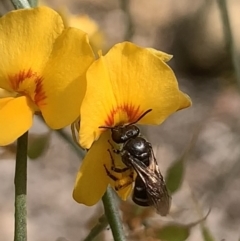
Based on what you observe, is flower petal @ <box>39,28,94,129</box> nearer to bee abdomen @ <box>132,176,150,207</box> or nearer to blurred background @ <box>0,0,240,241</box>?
bee abdomen @ <box>132,176,150,207</box>

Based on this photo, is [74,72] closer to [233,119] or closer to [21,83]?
[21,83]

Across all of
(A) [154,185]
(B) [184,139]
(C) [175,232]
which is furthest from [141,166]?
(B) [184,139]

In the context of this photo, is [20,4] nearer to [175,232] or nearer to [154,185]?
[154,185]

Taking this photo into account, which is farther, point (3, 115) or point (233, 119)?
point (233, 119)

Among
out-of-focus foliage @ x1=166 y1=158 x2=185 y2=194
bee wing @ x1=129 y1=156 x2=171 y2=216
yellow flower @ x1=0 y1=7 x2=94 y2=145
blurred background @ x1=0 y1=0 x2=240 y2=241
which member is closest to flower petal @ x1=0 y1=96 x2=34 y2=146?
yellow flower @ x1=0 y1=7 x2=94 y2=145

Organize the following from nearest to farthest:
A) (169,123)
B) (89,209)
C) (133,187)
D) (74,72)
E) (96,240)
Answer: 1. (74,72)
2. (133,187)
3. (96,240)
4. (89,209)
5. (169,123)

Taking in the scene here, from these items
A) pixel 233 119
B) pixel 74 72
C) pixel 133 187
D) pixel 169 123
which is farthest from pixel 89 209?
pixel 74 72
